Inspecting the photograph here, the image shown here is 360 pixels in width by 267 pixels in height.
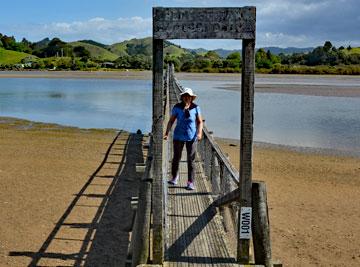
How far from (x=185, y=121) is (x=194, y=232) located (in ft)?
6.51

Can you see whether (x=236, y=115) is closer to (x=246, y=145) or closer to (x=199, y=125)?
(x=199, y=125)

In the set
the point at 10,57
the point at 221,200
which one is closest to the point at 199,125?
the point at 221,200

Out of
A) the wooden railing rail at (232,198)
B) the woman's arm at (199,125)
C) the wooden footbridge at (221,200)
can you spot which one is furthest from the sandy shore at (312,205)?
the wooden footbridge at (221,200)

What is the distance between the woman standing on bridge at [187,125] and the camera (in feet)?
24.9

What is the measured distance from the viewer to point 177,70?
358 ft

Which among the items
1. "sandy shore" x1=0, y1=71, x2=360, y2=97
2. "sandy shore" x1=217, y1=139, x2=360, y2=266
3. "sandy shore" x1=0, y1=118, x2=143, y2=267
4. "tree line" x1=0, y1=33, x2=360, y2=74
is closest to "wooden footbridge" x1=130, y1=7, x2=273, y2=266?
"sandy shore" x1=0, y1=118, x2=143, y2=267

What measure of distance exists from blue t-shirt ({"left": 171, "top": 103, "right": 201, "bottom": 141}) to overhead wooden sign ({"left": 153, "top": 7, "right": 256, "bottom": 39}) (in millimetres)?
3025

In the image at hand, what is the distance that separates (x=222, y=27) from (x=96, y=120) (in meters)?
25.3

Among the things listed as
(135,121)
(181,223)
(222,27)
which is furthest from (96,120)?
(222,27)

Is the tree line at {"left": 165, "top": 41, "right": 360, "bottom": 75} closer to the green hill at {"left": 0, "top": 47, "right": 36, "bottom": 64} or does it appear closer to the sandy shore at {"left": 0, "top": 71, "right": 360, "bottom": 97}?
the sandy shore at {"left": 0, "top": 71, "right": 360, "bottom": 97}

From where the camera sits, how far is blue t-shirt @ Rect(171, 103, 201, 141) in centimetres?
762

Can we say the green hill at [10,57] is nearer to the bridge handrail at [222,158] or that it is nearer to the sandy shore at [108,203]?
the sandy shore at [108,203]

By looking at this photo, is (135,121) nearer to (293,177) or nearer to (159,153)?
(293,177)

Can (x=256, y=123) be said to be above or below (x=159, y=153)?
below
